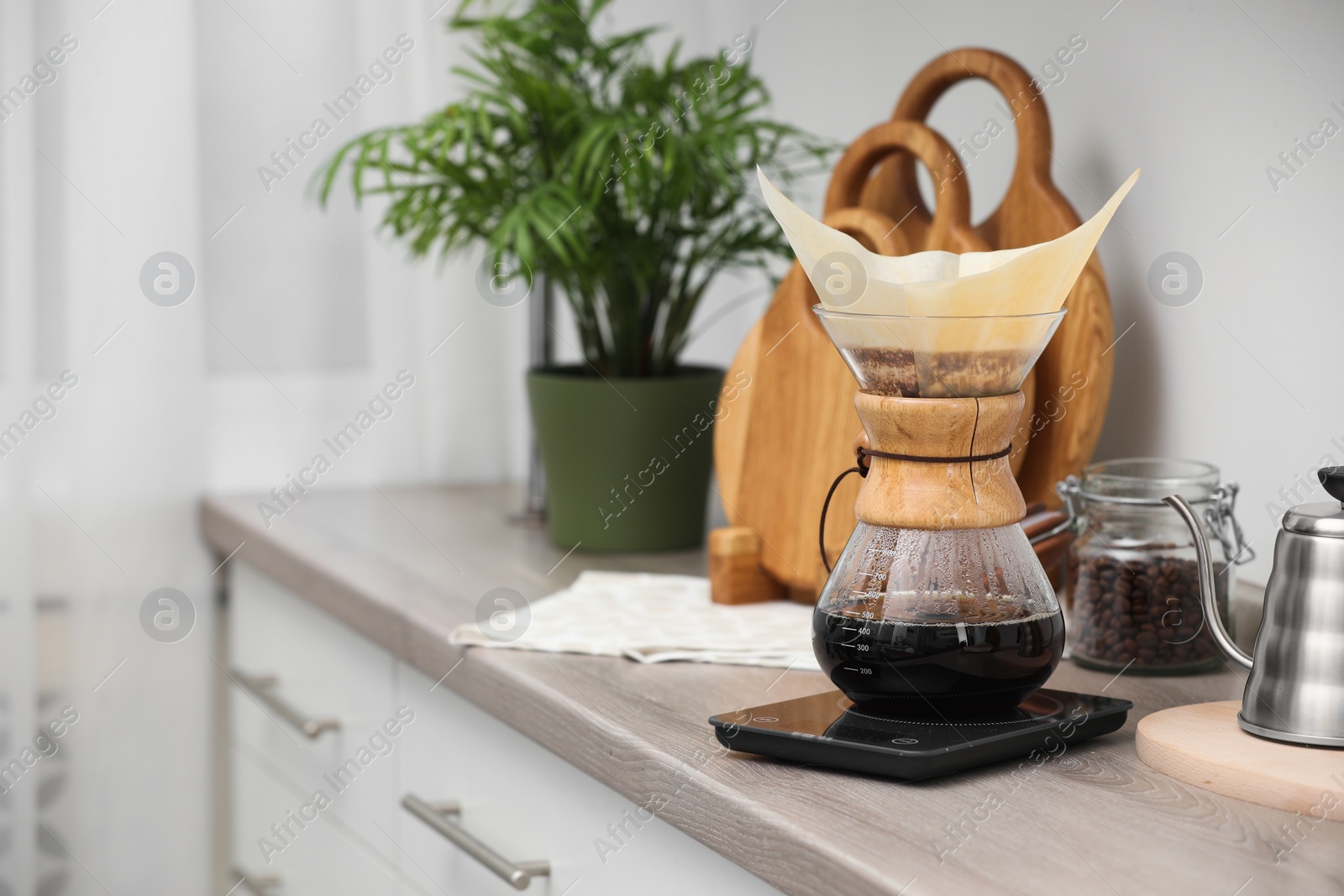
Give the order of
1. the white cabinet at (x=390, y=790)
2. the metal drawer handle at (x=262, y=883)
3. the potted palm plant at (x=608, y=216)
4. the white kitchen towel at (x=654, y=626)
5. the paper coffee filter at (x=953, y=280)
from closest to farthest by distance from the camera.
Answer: the paper coffee filter at (x=953, y=280)
the white cabinet at (x=390, y=790)
the white kitchen towel at (x=654, y=626)
the potted palm plant at (x=608, y=216)
the metal drawer handle at (x=262, y=883)

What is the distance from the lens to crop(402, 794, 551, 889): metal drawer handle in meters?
0.84

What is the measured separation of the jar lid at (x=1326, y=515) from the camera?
2.06ft

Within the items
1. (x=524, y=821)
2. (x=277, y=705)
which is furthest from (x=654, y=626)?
(x=277, y=705)

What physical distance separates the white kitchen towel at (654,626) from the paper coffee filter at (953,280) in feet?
0.96

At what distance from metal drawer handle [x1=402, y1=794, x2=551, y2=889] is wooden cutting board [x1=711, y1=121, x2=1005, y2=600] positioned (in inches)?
11.7

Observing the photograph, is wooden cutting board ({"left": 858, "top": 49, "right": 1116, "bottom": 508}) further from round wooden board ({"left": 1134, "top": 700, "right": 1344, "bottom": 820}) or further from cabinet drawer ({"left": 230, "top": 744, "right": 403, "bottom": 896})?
cabinet drawer ({"left": 230, "top": 744, "right": 403, "bottom": 896})

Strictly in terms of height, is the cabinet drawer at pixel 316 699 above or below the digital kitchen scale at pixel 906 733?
below

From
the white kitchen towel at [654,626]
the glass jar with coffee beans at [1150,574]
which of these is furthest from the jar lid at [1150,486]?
the white kitchen towel at [654,626]

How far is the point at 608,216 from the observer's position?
1.21m

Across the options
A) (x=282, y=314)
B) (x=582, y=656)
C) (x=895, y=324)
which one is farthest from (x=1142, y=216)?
(x=282, y=314)

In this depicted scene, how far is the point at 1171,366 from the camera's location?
966 mm

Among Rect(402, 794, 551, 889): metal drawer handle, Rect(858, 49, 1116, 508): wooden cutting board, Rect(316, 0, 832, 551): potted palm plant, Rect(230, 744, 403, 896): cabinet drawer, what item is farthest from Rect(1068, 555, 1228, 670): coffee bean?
Rect(230, 744, 403, 896): cabinet drawer

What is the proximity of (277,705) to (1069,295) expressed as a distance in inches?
36.6

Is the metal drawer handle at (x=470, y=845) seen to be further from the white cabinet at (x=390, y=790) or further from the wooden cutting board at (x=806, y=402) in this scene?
the wooden cutting board at (x=806, y=402)
